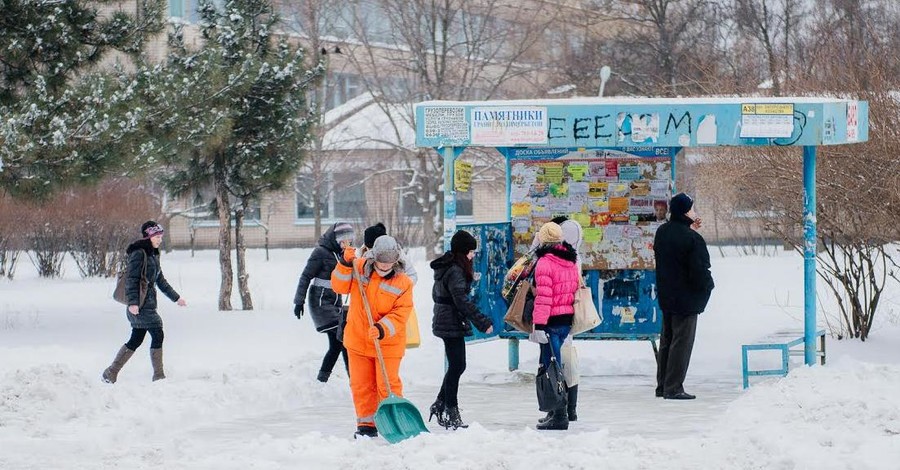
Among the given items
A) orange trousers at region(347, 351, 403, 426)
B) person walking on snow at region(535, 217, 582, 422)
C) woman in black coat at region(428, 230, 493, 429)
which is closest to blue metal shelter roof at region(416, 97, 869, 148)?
person walking on snow at region(535, 217, 582, 422)

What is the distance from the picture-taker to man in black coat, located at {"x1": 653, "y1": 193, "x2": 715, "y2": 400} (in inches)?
452

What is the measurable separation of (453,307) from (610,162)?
388cm

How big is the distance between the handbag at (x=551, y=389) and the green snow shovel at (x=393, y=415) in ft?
3.67

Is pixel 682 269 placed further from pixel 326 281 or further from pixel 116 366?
pixel 116 366

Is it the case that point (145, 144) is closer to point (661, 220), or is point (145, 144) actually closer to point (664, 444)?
point (661, 220)

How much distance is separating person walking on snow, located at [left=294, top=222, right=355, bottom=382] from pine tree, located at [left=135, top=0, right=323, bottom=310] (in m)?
6.39

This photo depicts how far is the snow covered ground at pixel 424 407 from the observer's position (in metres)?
8.52

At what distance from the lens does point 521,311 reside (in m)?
10.2

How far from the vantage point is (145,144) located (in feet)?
54.9

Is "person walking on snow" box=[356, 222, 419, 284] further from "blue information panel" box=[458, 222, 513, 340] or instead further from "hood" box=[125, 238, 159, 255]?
"hood" box=[125, 238, 159, 255]

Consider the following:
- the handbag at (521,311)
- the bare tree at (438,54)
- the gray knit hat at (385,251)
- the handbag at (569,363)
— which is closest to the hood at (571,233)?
the handbag at (521,311)

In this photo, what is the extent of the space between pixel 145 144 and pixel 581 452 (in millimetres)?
9700

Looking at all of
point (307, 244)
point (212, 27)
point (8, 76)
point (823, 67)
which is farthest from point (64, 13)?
point (307, 244)

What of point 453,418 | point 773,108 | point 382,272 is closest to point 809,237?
point 773,108
